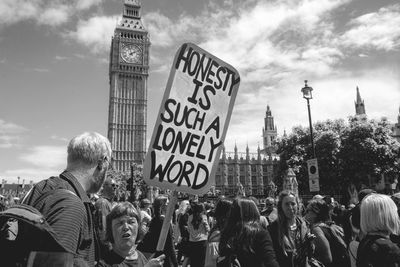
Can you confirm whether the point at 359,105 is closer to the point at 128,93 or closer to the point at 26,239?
the point at 128,93

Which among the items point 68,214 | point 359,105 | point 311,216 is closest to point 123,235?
point 68,214

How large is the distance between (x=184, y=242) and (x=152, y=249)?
335 centimetres

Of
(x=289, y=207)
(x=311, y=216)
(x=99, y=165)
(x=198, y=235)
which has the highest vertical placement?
(x=99, y=165)

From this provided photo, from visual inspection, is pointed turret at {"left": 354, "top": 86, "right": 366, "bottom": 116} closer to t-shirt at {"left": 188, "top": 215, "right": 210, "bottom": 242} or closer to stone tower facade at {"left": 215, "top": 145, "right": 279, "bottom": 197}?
stone tower facade at {"left": 215, "top": 145, "right": 279, "bottom": 197}

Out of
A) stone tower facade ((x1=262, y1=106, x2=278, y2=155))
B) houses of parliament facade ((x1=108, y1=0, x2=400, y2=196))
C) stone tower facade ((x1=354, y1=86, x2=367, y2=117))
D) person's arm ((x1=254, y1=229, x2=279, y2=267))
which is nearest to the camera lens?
person's arm ((x1=254, y1=229, x2=279, y2=267))

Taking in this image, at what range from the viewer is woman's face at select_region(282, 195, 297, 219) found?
14.6ft

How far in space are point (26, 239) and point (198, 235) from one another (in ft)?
21.4

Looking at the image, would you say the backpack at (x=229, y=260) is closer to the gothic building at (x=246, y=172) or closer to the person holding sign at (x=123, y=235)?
the person holding sign at (x=123, y=235)

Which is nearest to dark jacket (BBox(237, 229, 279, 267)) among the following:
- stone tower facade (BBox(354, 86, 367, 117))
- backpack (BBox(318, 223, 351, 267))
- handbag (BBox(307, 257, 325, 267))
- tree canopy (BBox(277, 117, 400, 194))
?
handbag (BBox(307, 257, 325, 267))

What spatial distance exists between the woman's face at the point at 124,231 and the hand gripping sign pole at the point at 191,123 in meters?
0.60

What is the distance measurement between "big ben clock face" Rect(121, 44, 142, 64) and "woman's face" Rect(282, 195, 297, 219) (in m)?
81.5

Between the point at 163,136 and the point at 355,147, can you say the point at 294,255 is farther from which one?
the point at 355,147

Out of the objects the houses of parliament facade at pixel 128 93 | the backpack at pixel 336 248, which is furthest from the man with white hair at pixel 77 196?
the houses of parliament facade at pixel 128 93

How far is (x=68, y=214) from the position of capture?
1.57 m
